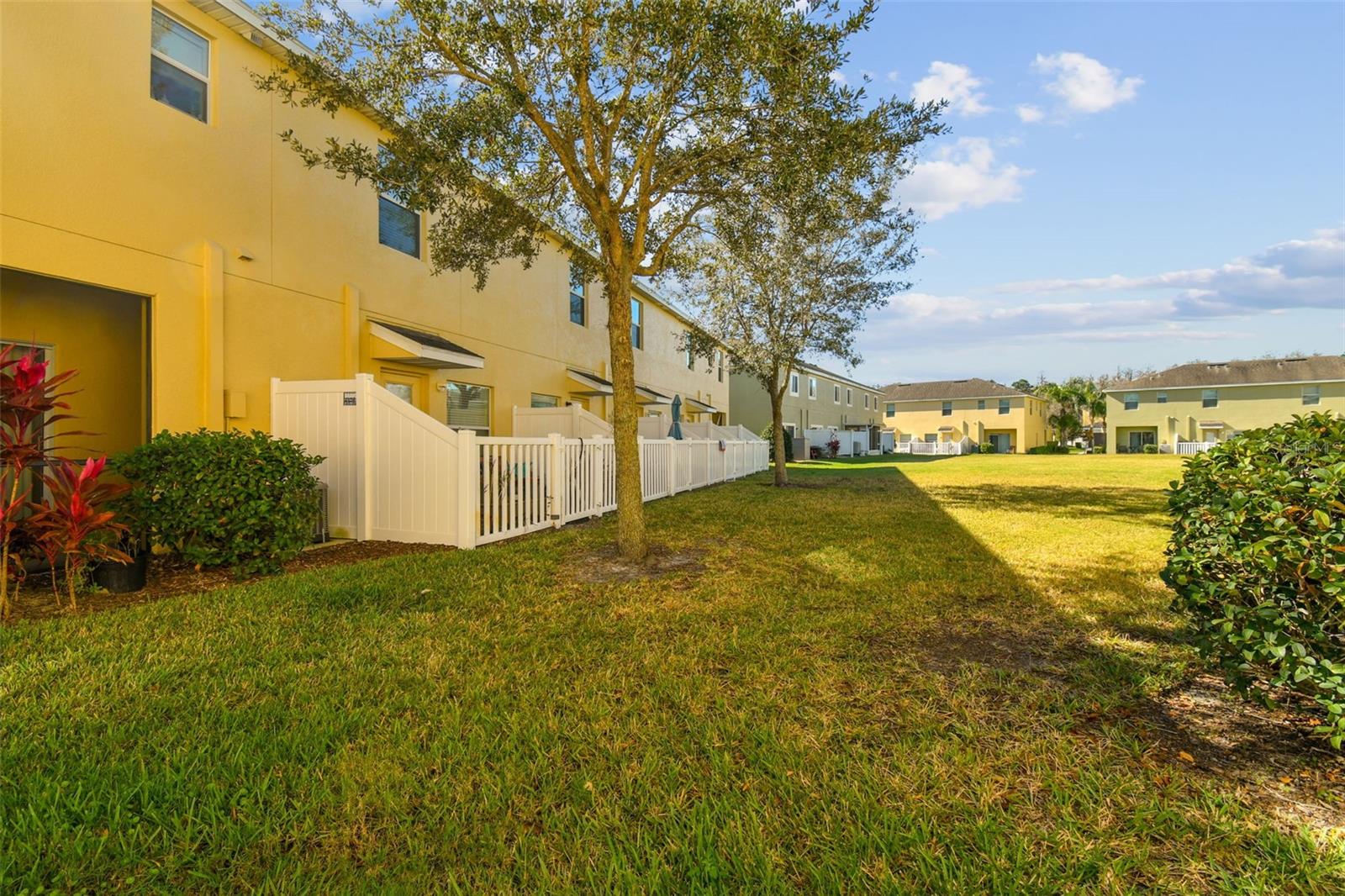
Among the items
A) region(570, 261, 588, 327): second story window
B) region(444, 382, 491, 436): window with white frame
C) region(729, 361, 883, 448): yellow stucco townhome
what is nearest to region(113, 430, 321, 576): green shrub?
region(444, 382, 491, 436): window with white frame

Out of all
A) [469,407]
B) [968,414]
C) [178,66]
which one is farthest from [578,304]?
[968,414]

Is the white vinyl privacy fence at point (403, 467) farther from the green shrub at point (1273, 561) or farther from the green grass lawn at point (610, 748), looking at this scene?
the green shrub at point (1273, 561)

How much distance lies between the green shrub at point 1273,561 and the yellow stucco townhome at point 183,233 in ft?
27.5

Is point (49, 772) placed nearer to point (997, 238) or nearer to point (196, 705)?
point (196, 705)

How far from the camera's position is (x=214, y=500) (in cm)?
522

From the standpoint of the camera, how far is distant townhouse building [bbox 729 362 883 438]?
34.2 m

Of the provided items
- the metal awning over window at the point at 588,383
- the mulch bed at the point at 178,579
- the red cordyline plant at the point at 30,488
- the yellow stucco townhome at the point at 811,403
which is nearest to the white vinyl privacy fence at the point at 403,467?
the mulch bed at the point at 178,579

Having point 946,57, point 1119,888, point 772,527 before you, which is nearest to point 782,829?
point 1119,888

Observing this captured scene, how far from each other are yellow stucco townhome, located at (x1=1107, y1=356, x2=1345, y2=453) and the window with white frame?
43266 millimetres

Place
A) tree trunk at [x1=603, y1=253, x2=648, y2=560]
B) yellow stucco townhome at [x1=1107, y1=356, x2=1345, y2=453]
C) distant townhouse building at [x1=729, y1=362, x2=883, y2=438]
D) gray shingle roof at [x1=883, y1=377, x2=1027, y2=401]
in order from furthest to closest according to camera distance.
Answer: gray shingle roof at [x1=883, y1=377, x2=1027, y2=401], yellow stucco townhome at [x1=1107, y1=356, x2=1345, y2=453], distant townhouse building at [x1=729, y1=362, x2=883, y2=438], tree trunk at [x1=603, y1=253, x2=648, y2=560]

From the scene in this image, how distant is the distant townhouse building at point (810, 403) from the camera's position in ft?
112

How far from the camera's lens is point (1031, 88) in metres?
8.24

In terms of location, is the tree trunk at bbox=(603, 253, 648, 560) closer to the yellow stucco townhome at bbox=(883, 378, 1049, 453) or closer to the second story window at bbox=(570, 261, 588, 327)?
the second story window at bbox=(570, 261, 588, 327)

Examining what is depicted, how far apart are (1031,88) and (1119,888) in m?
9.68
